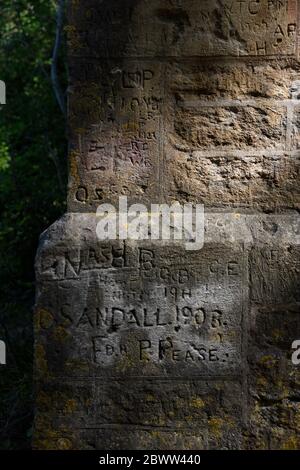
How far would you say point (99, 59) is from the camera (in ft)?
8.45

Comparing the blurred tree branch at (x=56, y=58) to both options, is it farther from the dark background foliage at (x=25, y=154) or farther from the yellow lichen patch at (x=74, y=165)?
the yellow lichen patch at (x=74, y=165)

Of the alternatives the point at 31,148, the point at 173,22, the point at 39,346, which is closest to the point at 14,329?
the point at 31,148

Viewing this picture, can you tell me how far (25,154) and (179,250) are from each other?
19.9 ft

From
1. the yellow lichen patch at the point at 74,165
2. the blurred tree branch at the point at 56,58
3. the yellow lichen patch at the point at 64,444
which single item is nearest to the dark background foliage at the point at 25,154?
the blurred tree branch at the point at 56,58

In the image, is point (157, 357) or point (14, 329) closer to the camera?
point (157, 357)

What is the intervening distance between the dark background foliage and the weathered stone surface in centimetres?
256

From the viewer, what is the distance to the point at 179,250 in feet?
8.52

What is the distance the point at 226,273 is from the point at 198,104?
0.57 m

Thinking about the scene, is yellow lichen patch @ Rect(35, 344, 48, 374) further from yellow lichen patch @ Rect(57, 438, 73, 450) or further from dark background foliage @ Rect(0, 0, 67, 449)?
dark background foliage @ Rect(0, 0, 67, 449)

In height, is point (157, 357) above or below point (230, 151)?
below

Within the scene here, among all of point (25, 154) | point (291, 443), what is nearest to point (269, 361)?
point (291, 443)

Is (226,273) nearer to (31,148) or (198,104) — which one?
(198,104)

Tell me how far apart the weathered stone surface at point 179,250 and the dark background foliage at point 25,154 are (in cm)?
256

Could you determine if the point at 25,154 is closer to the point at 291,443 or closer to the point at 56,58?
the point at 56,58
